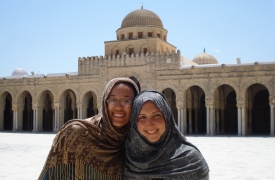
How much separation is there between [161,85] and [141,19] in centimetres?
716

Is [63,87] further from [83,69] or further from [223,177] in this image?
[223,177]

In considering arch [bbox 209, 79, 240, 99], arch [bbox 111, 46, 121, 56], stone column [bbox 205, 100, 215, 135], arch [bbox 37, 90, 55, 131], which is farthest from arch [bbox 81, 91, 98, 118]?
arch [bbox 209, 79, 240, 99]

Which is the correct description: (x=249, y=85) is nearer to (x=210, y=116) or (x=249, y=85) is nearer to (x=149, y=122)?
(x=210, y=116)

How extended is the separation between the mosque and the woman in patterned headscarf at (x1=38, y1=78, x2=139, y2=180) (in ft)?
63.2

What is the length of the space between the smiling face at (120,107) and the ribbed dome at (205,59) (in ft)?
95.0

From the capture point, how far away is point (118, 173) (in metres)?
2.90

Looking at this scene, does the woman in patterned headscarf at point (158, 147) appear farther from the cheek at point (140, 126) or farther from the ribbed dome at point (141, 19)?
the ribbed dome at point (141, 19)

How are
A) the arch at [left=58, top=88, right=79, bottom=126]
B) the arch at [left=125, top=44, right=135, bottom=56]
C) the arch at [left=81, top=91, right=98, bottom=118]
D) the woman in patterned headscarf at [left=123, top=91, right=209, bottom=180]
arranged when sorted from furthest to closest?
the arch at [left=58, top=88, right=79, bottom=126] < the arch at [left=125, top=44, right=135, bottom=56] < the arch at [left=81, top=91, right=98, bottom=118] < the woman in patterned headscarf at [left=123, top=91, right=209, bottom=180]

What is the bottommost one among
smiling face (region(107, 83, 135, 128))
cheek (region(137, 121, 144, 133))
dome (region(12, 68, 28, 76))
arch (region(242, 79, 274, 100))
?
cheek (region(137, 121, 144, 133))

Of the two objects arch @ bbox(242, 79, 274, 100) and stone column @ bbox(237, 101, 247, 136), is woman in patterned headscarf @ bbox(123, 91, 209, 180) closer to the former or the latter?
arch @ bbox(242, 79, 274, 100)

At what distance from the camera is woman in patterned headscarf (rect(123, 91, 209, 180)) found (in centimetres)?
254

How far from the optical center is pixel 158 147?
2609 mm

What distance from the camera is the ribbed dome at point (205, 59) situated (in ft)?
102

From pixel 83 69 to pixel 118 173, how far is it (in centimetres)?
2401
